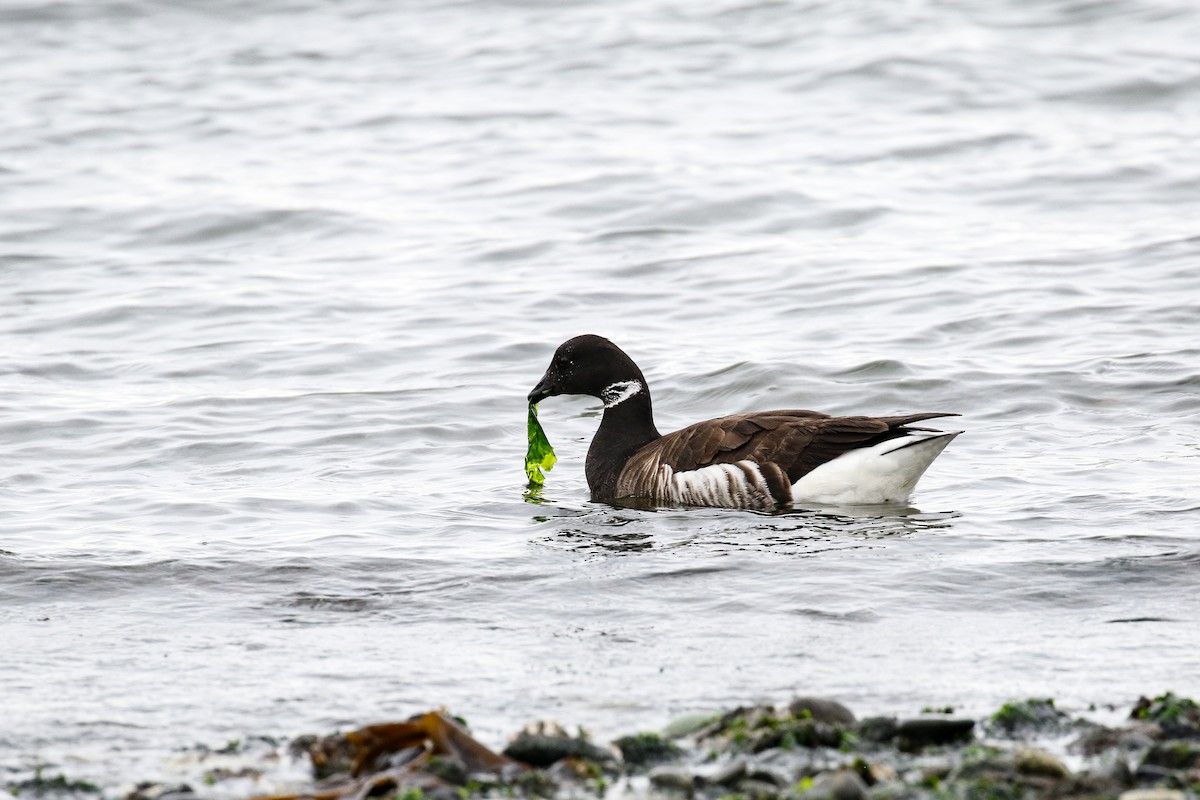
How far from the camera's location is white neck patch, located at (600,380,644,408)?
10.7m

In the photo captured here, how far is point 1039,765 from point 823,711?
0.86 m

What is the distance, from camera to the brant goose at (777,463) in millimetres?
9344

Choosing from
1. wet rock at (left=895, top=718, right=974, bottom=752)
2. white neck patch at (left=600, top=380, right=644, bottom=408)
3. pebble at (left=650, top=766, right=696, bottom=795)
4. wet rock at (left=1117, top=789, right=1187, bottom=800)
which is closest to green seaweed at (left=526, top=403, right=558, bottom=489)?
white neck patch at (left=600, top=380, right=644, bottom=408)

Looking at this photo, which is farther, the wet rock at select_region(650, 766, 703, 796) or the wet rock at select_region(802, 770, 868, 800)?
the wet rock at select_region(650, 766, 703, 796)

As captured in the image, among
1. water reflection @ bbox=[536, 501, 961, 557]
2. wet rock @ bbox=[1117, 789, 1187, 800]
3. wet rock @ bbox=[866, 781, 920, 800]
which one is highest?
wet rock @ bbox=[1117, 789, 1187, 800]

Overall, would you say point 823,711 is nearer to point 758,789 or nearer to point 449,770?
point 758,789

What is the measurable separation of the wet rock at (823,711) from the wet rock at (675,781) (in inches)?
23.9

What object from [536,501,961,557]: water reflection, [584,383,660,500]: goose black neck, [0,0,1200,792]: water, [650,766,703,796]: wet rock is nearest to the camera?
[650,766,703,796]: wet rock

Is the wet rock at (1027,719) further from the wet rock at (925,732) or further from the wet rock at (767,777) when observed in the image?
the wet rock at (767,777)

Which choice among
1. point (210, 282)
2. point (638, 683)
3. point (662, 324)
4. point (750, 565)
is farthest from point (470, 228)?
point (638, 683)

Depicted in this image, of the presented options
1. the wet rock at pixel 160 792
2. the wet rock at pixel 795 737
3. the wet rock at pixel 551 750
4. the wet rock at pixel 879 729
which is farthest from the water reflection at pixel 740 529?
the wet rock at pixel 160 792

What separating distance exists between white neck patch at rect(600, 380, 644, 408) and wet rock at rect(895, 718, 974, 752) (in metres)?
5.39

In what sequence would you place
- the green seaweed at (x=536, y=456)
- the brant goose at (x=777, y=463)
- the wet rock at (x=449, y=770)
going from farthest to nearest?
the green seaweed at (x=536, y=456) → the brant goose at (x=777, y=463) → the wet rock at (x=449, y=770)

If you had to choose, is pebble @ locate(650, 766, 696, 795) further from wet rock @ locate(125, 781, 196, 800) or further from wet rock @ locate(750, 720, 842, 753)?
wet rock @ locate(125, 781, 196, 800)
